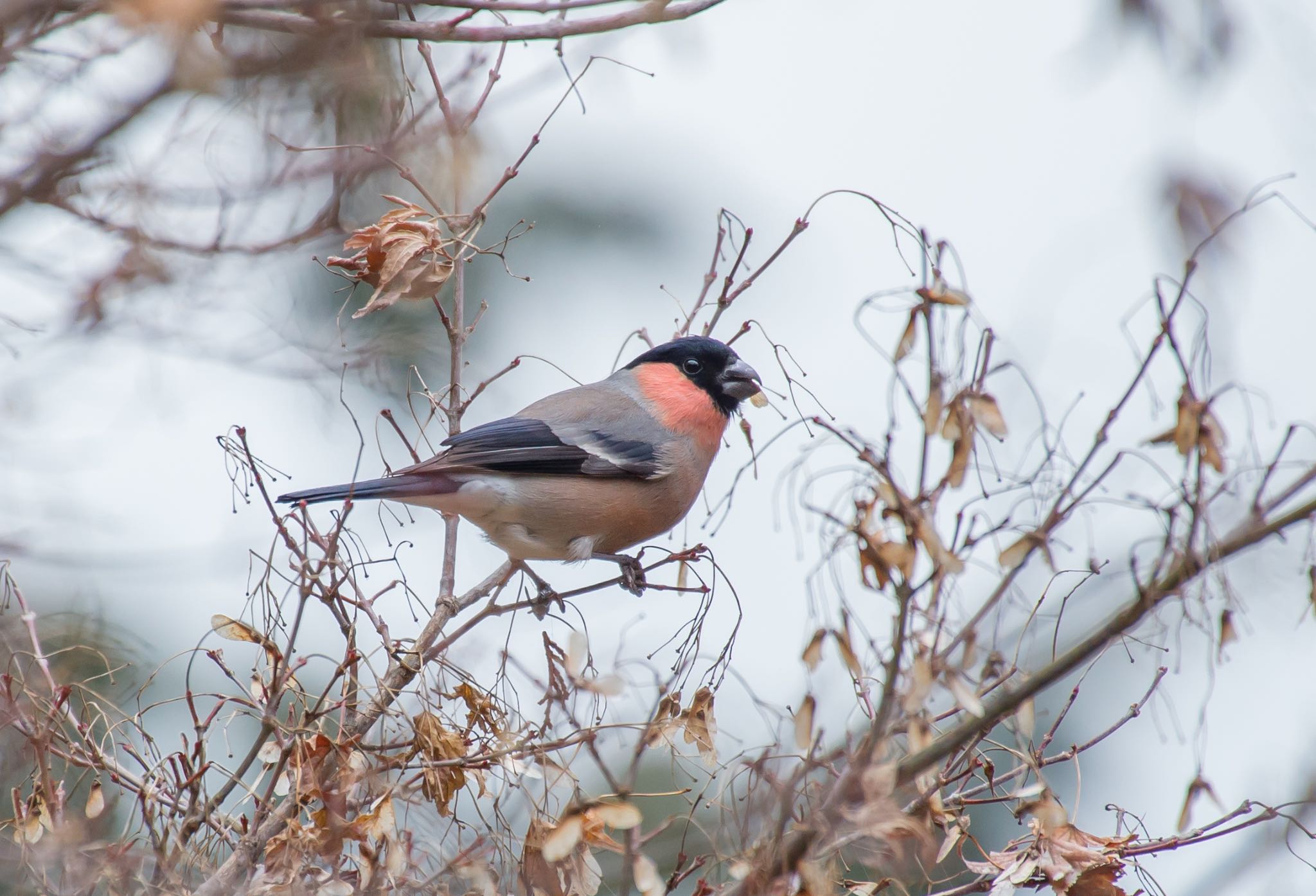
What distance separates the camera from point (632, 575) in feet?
13.3

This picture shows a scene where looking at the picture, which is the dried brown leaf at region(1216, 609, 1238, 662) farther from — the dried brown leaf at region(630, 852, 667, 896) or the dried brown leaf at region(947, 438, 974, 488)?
the dried brown leaf at region(630, 852, 667, 896)

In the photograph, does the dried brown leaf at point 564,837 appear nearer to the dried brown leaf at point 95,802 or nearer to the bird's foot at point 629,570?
the dried brown leaf at point 95,802

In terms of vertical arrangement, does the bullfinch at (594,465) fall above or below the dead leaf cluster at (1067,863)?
below

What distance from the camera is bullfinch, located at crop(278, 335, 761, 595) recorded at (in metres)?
4.17

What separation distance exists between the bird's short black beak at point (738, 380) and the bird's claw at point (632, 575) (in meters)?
0.86

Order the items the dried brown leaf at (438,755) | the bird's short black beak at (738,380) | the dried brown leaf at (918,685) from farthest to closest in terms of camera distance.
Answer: the bird's short black beak at (738,380)
the dried brown leaf at (438,755)
the dried brown leaf at (918,685)

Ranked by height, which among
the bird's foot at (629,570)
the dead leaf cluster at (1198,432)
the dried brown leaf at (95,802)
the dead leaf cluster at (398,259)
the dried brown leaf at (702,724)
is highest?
the dead leaf cluster at (1198,432)

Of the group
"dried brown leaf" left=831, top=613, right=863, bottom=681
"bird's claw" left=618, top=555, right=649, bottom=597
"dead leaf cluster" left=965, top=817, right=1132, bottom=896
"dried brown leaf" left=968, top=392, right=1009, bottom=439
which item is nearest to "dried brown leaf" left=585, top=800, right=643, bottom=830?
"dried brown leaf" left=831, top=613, right=863, bottom=681

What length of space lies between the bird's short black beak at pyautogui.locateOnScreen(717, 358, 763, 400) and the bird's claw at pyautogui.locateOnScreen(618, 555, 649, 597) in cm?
86

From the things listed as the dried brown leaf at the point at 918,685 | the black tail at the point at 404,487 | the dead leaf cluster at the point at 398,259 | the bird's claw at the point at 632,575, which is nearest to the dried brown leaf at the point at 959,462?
the dried brown leaf at the point at 918,685

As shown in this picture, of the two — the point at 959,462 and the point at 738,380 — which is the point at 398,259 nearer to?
the point at 959,462

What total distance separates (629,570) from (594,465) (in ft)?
1.47

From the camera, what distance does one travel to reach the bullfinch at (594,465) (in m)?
4.17

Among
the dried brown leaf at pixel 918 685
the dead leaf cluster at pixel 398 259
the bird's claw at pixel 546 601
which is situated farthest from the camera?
the bird's claw at pixel 546 601
